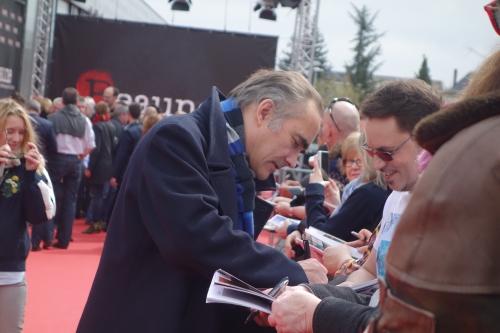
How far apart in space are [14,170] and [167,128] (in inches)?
88.4

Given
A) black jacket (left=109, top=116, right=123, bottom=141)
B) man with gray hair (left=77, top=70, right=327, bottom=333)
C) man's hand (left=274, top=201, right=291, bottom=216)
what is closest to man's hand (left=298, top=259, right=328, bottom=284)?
man with gray hair (left=77, top=70, right=327, bottom=333)

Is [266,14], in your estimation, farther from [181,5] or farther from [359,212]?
[359,212]

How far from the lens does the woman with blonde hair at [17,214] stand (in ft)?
12.0

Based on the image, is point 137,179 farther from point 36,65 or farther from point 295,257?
point 36,65

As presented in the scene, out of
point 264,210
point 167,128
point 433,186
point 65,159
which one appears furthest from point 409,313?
point 65,159

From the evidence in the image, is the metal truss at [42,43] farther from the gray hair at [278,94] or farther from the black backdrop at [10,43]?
the gray hair at [278,94]

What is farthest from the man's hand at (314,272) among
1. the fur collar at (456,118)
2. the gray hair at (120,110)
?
the gray hair at (120,110)

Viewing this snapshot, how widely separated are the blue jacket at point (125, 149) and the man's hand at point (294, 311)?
25.8ft

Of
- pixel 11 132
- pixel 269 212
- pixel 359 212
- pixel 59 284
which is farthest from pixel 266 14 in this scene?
pixel 269 212

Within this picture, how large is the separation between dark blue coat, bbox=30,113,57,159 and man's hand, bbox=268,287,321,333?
701 cm

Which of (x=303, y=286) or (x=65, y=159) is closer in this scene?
(x=303, y=286)

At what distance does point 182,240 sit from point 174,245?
0.03 m

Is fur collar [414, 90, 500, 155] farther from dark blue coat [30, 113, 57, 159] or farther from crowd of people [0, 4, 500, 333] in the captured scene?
dark blue coat [30, 113, 57, 159]

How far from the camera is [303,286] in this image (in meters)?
1.85
